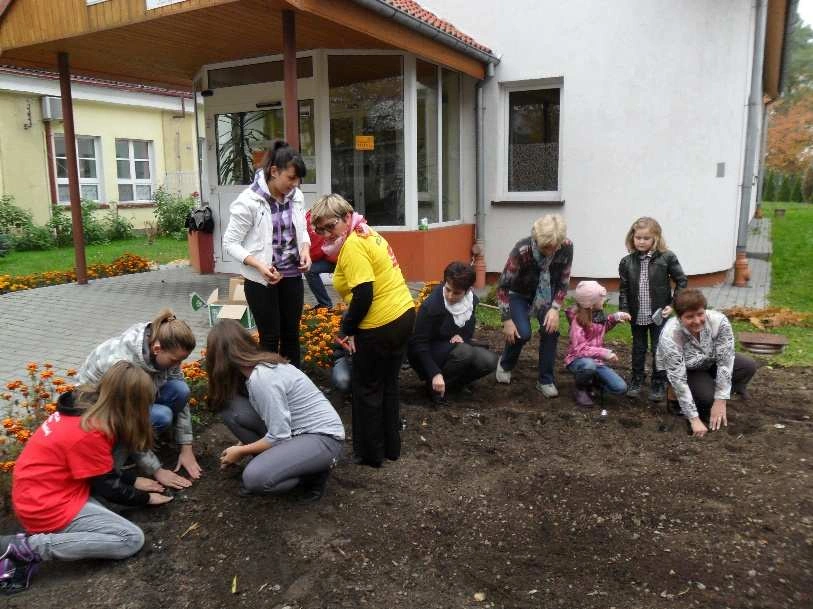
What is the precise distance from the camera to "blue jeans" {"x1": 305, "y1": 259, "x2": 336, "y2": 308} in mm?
6848

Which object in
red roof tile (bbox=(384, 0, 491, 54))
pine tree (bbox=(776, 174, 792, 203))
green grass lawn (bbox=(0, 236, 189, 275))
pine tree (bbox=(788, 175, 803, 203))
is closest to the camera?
red roof tile (bbox=(384, 0, 491, 54))

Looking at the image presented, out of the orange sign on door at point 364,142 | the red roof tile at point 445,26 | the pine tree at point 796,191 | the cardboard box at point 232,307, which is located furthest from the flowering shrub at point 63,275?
the pine tree at point 796,191

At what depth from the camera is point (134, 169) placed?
20.9m

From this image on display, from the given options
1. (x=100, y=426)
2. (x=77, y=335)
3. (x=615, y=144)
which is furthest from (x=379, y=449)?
(x=615, y=144)

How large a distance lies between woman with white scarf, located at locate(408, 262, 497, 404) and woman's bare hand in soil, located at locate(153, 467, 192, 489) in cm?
179

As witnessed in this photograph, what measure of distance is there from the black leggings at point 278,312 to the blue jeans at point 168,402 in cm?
72

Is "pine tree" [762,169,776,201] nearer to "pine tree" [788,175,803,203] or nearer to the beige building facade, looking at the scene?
"pine tree" [788,175,803,203]

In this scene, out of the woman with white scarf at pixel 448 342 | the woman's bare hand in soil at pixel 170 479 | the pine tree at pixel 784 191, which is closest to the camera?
the woman's bare hand in soil at pixel 170 479

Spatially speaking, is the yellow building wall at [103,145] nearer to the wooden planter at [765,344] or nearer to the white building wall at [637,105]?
the white building wall at [637,105]

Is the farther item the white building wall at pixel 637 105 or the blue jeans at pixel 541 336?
the white building wall at pixel 637 105

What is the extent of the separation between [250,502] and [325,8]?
4.62 metres

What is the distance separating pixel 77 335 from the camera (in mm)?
6656

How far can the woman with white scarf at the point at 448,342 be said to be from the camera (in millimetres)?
4805

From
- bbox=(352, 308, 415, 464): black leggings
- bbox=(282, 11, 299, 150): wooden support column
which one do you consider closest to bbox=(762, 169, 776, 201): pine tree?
bbox=(282, 11, 299, 150): wooden support column
